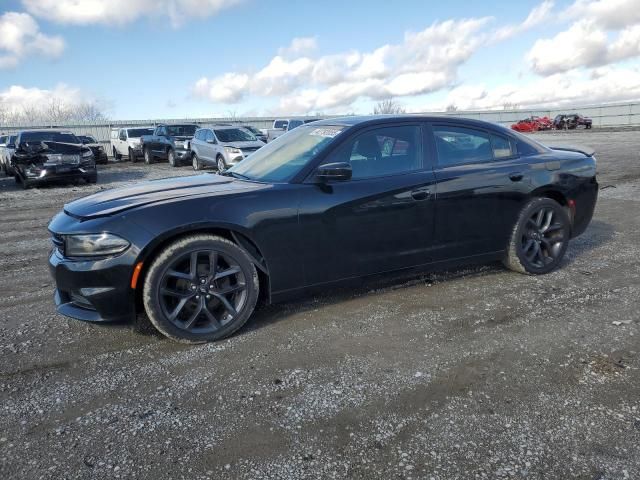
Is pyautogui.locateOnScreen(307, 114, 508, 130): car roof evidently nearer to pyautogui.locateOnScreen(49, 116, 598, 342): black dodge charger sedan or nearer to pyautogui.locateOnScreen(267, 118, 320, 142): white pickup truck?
pyautogui.locateOnScreen(49, 116, 598, 342): black dodge charger sedan

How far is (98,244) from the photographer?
10.2ft

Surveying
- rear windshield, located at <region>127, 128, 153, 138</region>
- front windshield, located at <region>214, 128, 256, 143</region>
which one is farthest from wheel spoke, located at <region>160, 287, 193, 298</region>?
rear windshield, located at <region>127, 128, 153, 138</region>

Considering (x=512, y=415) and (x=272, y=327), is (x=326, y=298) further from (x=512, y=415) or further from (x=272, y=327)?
(x=512, y=415)

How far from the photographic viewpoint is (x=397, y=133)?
4012mm

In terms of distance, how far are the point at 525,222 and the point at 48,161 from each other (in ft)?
39.8

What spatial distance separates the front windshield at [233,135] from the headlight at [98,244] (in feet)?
41.8

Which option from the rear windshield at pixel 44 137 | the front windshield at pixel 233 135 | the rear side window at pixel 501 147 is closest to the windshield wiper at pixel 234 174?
the rear side window at pixel 501 147

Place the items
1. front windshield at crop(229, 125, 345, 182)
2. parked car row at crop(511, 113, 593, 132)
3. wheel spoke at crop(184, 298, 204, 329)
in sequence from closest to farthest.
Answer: wheel spoke at crop(184, 298, 204, 329), front windshield at crop(229, 125, 345, 182), parked car row at crop(511, 113, 593, 132)

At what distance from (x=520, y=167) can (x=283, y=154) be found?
222 cm

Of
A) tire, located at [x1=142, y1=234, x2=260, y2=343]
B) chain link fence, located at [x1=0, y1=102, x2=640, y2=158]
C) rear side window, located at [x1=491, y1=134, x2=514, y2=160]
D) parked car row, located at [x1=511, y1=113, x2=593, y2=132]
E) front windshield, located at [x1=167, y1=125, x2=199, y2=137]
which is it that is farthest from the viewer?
parked car row, located at [x1=511, y1=113, x2=593, y2=132]

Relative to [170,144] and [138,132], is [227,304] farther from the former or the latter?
[138,132]

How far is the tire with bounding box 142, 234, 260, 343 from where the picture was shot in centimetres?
320

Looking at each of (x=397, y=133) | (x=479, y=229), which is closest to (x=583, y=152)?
(x=479, y=229)

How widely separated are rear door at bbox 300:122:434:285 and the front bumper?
1.27 m
